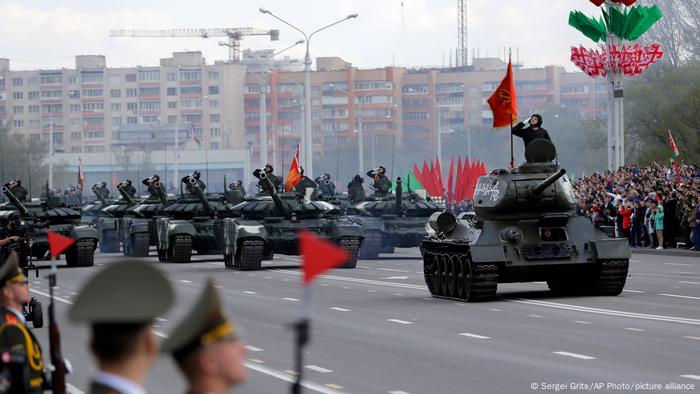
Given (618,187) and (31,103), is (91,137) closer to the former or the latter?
(31,103)

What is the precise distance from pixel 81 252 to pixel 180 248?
100 inches

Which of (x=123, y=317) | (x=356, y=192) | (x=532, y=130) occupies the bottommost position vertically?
(x=356, y=192)

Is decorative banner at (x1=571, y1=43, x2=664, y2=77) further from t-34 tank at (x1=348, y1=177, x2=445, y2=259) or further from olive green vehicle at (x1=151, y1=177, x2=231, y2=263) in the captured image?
olive green vehicle at (x1=151, y1=177, x2=231, y2=263)

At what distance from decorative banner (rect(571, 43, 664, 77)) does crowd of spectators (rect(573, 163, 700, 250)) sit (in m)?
5.31

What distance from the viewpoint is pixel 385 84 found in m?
169

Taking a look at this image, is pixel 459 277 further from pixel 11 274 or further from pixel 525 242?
pixel 11 274

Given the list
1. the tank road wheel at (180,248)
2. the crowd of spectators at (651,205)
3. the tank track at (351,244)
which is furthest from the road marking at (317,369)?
the tank road wheel at (180,248)

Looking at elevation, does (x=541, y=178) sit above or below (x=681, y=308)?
above

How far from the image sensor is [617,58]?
4919 centimetres

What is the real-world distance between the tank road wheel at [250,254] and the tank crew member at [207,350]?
30430 millimetres

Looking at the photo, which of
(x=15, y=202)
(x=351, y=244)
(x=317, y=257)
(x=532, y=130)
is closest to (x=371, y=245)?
(x=351, y=244)

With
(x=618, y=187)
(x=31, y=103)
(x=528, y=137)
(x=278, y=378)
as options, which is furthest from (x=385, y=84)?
(x=278, y=378)

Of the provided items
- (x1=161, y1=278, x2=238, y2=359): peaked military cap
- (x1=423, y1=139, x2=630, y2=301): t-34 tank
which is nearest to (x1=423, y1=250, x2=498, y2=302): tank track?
(x1=423, y1=139, x2=630, y2=301): t-34 tank

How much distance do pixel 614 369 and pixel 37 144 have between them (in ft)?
298
